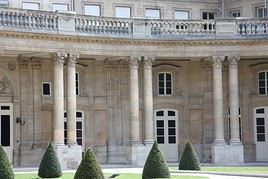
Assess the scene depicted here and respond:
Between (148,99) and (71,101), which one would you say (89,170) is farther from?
(148,99)

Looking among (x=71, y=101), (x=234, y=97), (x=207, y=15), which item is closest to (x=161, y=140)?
(x=234, y=97)

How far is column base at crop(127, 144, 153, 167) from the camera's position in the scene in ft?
140

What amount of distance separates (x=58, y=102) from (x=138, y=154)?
5.87 m

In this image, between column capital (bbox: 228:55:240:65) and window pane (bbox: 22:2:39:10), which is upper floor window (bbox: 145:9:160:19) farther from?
window pane (bbox: 22:2:39:10)

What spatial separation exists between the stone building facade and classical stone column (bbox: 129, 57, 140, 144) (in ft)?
0.23

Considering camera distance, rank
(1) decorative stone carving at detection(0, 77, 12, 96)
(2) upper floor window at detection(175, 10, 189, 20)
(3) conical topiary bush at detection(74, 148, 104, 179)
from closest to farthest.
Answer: (3) conical topiary bush at detection(74, 148, 104, 179) < (1) decorative stone carving at detection(0, 77, 12, 96) < (2) upper floor window at detection(175, 10, 189, 20)

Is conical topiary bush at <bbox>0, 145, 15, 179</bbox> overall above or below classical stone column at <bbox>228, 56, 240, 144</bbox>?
below

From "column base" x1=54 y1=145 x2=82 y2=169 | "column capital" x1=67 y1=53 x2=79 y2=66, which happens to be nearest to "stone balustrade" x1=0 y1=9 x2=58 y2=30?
"column capital" x1=67 y1=53 x2=79 y2=66

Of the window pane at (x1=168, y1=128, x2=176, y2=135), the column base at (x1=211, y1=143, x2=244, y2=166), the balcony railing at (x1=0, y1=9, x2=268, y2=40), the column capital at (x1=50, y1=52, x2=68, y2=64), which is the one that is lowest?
the column base at (x1=211, y1=143, x2=244, y2=166)

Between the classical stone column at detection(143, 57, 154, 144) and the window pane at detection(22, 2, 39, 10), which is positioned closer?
the classical stone column at detection(143, 57, 154, 144)

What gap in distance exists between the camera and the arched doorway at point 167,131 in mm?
47312

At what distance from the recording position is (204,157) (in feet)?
153

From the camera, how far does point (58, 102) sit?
4112 centimetres

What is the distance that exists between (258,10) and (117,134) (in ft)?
44.2
